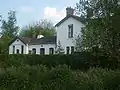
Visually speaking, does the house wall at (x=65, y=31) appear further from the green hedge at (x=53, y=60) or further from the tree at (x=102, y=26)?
the tree at (x=102, y=26)

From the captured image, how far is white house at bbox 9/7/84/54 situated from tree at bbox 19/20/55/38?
2563cm

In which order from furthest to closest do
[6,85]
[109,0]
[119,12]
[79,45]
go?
[79,45]
[109,0]
[119,12]
[6,85]

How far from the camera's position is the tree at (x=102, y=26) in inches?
827

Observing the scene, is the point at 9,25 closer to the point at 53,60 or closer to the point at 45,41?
A: the point at 45,41

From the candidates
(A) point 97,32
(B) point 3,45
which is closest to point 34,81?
(A) point 97,32

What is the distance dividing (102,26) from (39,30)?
67.9m

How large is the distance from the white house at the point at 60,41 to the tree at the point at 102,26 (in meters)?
17.3

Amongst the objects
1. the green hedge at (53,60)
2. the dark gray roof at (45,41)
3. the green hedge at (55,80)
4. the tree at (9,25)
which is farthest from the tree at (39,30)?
the green hedge at (55,80)

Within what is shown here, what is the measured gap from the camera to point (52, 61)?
3334 cm

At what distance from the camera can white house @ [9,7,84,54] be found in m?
46.8

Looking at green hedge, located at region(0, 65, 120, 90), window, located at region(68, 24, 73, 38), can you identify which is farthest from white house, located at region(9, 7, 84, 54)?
green hedge, located at region(0, 65, 120, 90)

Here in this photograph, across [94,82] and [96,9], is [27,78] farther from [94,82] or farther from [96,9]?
[96,9]

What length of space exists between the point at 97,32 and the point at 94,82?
32.5 ft

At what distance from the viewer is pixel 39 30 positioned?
89125mm
